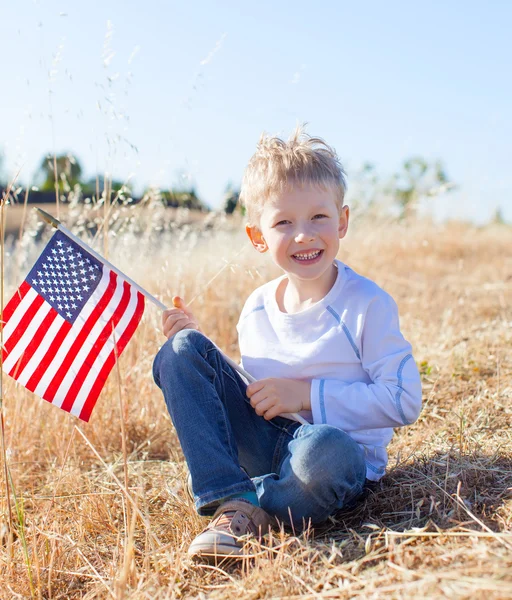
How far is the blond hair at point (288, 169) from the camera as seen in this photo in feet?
7.45

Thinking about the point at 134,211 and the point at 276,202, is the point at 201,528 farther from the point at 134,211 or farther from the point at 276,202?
the point at 134,211

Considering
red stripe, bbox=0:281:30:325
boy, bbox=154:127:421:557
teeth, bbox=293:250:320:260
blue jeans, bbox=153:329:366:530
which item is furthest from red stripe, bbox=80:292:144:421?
teeth, bbox=293:250:320:260

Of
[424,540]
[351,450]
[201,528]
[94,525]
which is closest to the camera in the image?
[424,540]

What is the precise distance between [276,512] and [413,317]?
10.2 feet

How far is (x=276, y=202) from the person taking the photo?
2.29 m

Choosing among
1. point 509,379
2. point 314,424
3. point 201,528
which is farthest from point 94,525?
point 509,379

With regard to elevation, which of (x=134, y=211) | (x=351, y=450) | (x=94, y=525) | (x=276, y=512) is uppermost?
(x=134, y=211)

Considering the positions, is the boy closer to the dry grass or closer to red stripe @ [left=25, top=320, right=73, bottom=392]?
the dry grass

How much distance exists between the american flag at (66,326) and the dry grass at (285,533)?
31 centimetres

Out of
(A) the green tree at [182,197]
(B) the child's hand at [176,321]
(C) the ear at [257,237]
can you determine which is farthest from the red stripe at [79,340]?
(A) the green tree at [182,197]

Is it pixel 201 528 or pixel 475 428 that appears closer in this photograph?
pixel 201 528

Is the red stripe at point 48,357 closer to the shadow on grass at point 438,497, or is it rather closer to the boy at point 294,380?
the boy at point 294,380

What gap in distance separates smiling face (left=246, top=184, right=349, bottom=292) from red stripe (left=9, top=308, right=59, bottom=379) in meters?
0.79

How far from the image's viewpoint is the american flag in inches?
88.5
